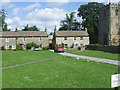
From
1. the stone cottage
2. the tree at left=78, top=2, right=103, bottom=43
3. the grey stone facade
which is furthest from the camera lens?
the tree at left=78, top=2, right=103, bottom=43

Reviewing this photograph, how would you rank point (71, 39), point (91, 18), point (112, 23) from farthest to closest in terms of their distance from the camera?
point (91, 18)
point (71, 39)
point (112, 23)

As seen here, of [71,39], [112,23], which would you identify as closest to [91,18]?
[112,23]

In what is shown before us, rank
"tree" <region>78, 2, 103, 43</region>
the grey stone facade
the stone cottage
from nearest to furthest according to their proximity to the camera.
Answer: the grey stone facade
the stone cottage
"tree" <region>78, 2, 103, 43</region>

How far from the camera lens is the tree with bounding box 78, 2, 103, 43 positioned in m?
57.2

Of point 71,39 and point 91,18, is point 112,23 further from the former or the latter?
point 71,39

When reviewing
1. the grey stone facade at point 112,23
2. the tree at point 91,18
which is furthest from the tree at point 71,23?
the grey stone facade at point 112,23

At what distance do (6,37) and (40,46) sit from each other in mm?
11490

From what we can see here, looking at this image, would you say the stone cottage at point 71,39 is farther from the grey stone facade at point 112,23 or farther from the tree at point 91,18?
the grey stone facade at point 112,23

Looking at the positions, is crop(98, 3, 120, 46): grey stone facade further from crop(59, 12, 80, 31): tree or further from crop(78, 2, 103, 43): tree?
crop(59, 12, 80, 31): tree

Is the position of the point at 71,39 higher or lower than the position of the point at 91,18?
lower

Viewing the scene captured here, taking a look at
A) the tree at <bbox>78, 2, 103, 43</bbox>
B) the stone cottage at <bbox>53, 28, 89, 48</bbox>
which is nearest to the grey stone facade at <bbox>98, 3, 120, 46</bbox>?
the tree at <bbox>78, 2, 103, 43</bbox>

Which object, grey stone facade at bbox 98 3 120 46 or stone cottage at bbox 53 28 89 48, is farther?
stone cottage at bbox 53 28 89 48

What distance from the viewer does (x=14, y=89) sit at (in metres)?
7.68

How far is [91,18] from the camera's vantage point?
5941cm
